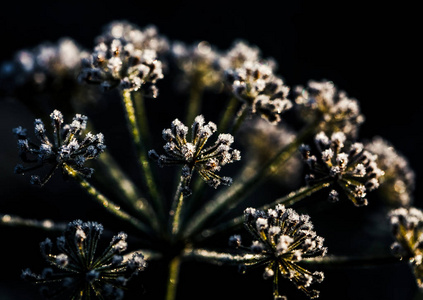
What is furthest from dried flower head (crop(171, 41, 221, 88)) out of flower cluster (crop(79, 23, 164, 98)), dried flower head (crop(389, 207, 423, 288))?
dried flower head (crop(389, 207, 423, 288))

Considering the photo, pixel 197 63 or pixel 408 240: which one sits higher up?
pixel 197 63

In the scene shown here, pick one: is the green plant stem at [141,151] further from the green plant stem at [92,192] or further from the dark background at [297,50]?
the dark background at [297,50]

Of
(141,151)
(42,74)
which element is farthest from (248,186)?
(42,74)

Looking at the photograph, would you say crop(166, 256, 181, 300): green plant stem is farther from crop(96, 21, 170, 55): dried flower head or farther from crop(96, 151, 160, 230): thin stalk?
crop(96, 21, 170, 55): dried flower head

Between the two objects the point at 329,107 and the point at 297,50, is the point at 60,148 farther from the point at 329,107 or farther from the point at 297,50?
the point at 297,50

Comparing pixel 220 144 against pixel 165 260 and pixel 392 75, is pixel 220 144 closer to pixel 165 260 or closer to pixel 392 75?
pixel 165 260

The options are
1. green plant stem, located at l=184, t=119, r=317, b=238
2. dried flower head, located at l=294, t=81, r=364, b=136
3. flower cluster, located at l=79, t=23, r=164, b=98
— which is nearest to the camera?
flower cluster, located at l=79, t=23, r=164, b=98
